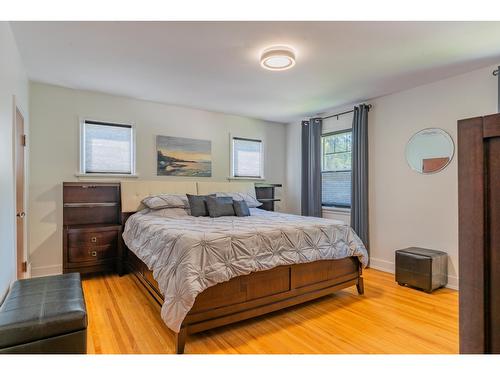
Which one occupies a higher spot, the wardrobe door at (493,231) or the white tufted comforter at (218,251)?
the wardrobe door at (493,231)

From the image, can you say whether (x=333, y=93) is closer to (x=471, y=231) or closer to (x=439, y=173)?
(x=439, y=173)

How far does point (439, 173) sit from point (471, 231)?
3.33 m

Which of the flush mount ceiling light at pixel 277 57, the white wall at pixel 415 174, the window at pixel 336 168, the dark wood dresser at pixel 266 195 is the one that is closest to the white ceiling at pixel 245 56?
the flush mount ceiling light at pixel 277 57

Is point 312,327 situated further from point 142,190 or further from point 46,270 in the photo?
point 46,270

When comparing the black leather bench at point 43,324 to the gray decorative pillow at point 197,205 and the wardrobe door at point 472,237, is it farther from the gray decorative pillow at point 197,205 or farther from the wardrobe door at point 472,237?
the gray decorative pillow at point 197,205

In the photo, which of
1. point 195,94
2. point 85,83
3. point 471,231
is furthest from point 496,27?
point 85,83

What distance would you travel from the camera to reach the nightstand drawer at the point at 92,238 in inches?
140

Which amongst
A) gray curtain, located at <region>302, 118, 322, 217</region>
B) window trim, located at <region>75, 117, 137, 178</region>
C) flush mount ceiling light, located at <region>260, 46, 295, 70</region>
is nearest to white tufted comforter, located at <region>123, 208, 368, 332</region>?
window trim, located at <region>75, 117, 137, 178</region>

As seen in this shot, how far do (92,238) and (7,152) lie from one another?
5.55ft

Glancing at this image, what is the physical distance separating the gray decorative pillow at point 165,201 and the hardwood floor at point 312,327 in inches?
43.1

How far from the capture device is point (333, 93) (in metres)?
3.97

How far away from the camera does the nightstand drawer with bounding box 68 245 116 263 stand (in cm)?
354

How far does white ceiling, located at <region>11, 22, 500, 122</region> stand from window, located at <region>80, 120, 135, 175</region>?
20.0 inches
